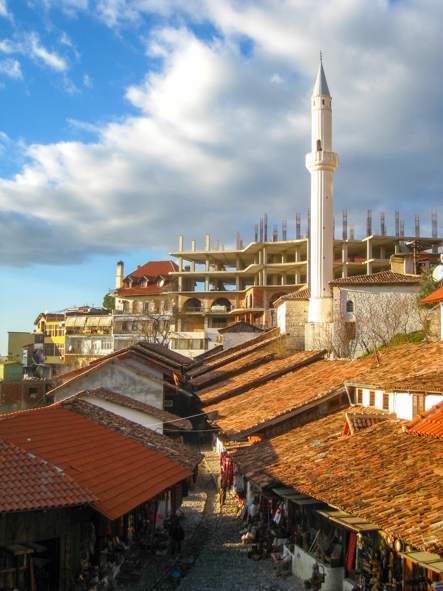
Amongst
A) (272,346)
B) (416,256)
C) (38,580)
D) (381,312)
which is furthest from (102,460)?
(416,256)

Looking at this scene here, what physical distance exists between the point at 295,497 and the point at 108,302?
73538 millimetres

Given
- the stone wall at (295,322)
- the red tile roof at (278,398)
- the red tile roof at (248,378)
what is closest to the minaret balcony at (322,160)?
the stone wall at (295,322)

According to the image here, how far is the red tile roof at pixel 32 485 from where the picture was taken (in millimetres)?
9586

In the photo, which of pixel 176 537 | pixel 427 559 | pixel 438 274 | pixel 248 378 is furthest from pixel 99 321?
pixel 427 559

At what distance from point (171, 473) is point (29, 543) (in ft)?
14.7

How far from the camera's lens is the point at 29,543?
34.8 ft

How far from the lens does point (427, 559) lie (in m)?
8.38

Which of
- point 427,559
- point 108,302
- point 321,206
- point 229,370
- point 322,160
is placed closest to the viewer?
point 427,559

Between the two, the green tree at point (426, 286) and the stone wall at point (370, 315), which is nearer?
the green tree at point (426, 286)

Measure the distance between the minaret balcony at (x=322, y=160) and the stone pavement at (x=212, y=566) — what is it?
929 inches

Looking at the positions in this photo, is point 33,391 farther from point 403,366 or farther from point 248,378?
point 403,366

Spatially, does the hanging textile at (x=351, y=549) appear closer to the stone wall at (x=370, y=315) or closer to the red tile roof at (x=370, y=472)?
the red tile roof at (x=370, y=472)

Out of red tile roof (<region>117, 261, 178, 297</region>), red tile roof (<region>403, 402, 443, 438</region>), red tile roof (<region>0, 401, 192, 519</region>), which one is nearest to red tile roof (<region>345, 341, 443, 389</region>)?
red tile roof (<region>403, 402, 443, 438</region>)

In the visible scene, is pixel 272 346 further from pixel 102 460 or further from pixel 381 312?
pixel 102 460
